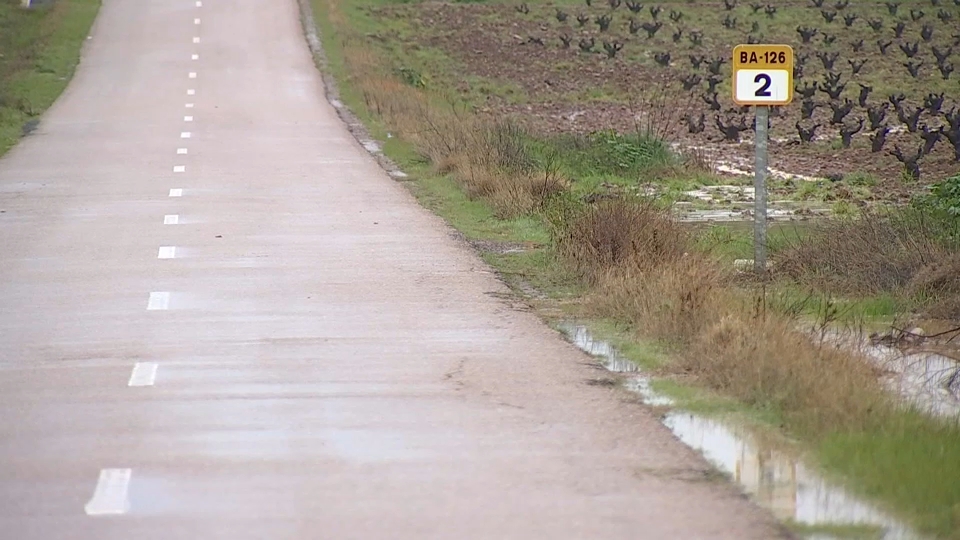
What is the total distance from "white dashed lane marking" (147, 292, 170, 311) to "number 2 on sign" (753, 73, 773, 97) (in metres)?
5.39

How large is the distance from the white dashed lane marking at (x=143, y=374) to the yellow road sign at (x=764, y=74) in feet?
19.8

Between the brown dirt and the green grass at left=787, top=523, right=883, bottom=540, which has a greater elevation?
the green grass at left=787, top=523, right=883, bottom=540

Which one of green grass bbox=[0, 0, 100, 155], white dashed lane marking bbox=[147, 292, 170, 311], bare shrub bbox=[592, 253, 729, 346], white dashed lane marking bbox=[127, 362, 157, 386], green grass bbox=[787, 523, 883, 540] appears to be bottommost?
green grass bbox=[0, 0, 100, 155]

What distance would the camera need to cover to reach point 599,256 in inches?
587

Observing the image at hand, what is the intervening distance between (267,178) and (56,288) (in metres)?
9.92

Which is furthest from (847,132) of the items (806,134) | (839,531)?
(839,531)

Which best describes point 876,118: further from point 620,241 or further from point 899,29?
point 899,29

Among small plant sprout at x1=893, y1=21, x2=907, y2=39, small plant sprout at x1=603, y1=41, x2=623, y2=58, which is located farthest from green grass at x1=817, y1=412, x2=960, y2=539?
small plant sprout at x1=893, y1=21, x2=907, y2=39

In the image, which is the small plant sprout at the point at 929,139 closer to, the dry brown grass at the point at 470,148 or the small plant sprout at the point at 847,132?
the small plant sprout at the point at 847,132

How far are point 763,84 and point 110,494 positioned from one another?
846 centimetres

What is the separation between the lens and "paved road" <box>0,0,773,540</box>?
7.47 m

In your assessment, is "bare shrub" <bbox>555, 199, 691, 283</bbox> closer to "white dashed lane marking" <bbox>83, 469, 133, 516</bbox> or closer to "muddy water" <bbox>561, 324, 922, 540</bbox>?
"muddy water" <bbox>561, 324, 922, 540</bbox>

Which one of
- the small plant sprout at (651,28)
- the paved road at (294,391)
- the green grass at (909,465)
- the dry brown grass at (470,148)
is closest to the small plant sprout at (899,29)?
the small plant sprout at (651,28)

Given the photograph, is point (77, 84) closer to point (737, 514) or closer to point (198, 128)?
point (198, 128)
